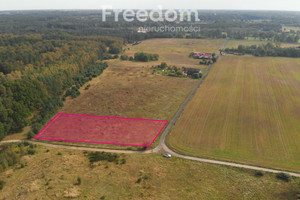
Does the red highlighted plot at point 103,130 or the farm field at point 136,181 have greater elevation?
the red highlighted plot at point 103,130

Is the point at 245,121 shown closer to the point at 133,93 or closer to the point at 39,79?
the point at 133,93

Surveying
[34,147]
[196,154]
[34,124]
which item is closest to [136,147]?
[196,154]

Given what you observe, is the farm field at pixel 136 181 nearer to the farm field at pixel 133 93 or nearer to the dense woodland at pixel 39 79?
the farm field at pixel 133 93

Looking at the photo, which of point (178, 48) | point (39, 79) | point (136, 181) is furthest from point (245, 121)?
point (178, 48)

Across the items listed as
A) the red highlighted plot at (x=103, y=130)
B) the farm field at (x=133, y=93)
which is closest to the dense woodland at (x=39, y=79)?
the red highlighted plot at (x=103, y=130)

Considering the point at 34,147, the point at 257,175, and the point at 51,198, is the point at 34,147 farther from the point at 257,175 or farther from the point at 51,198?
the point at 257,175

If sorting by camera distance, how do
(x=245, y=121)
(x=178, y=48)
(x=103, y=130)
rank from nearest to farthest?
(x=103, y=130)
(x=245, y=121)
(x=178, y=48)

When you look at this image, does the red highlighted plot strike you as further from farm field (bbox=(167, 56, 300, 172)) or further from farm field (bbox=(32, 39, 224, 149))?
farm field (bbox=(167, 56, 300, 172))
